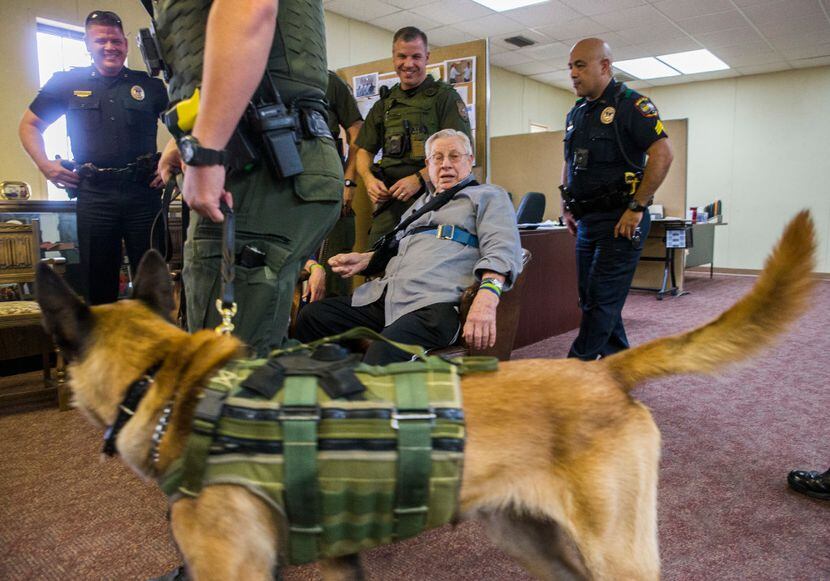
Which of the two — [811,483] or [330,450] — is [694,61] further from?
[330,450]

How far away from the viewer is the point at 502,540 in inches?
44.7

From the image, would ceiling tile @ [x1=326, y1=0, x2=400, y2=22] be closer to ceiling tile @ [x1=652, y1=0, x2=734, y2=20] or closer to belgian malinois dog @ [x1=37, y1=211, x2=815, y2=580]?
ceiling tile @ [x1=652, y1=0, x2=734, y2=20]

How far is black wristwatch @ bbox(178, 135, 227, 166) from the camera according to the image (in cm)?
101

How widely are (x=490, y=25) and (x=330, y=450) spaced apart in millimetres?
7802

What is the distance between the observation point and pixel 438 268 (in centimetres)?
208

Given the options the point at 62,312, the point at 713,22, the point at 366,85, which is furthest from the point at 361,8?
the point at 62,312

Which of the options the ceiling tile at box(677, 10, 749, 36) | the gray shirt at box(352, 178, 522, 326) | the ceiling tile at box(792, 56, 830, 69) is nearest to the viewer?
the gray shirt at box(352, 178, 522, 326)

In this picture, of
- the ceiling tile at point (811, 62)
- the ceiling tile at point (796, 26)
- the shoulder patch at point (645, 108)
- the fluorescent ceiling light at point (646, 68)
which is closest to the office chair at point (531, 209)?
the shoulder patch at point (645, 108)

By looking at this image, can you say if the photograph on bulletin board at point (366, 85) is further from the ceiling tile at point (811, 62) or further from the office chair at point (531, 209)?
the ceiling tile at point (811, 62)

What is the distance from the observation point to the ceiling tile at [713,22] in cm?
721

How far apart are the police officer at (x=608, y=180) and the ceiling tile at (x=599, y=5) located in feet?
15.6

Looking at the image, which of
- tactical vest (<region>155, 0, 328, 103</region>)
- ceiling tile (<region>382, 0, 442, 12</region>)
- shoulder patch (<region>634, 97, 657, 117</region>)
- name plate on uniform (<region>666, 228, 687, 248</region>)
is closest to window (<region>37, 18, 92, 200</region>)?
ceiling tile (<region>382, 0, 442, 12</region>)

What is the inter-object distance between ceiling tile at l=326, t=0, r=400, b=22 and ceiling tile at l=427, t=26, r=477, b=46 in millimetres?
987

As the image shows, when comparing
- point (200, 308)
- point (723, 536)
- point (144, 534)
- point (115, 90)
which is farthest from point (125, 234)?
point (723, 536)
